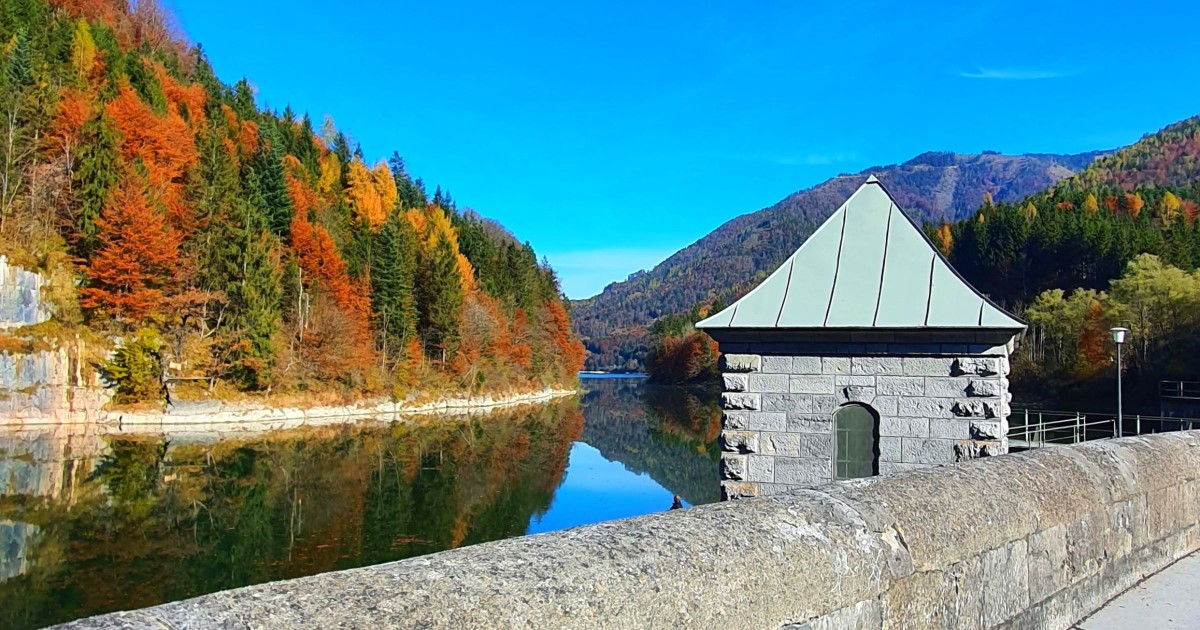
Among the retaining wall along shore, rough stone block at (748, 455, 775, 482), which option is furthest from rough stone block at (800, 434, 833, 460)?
the retaining wall along shore

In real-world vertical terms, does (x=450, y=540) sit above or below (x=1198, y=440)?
below

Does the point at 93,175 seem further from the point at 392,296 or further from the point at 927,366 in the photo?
the point at 927,366

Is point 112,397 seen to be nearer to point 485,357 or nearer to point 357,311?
point 357,311

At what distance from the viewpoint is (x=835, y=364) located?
10.1 meters

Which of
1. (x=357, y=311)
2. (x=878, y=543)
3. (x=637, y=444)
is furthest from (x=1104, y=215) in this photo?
(x=878, y=543)

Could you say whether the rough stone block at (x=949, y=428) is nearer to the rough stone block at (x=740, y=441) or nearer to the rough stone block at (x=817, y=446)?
the rough stone block at (x=817, y=446)

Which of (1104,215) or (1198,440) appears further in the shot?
(1104,215)

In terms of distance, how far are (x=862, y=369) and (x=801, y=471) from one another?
1354 mm

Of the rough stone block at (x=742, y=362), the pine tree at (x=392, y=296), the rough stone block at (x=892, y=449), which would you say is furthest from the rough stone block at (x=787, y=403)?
the pine tree at (x=392, y=296)

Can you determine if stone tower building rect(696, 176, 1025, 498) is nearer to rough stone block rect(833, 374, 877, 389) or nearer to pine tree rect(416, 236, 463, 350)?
rough stone block rect(833, 374, 877, 389)

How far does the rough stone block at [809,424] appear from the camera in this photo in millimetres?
10102

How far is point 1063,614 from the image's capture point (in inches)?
189

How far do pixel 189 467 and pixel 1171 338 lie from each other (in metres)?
47.8

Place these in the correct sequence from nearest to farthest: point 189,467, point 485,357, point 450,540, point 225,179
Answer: point 450,540, point 189,467, point 225,179, point 485,357
